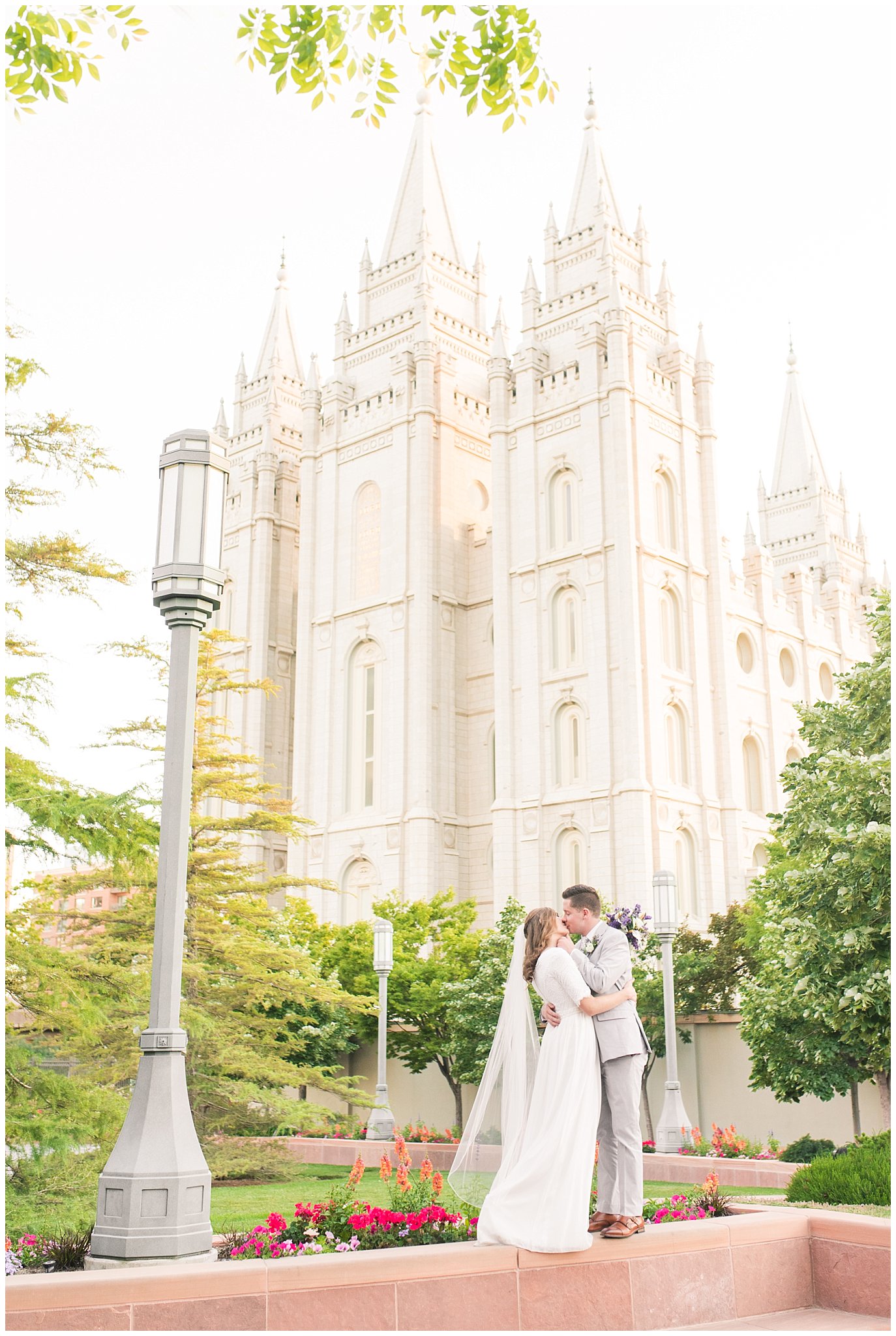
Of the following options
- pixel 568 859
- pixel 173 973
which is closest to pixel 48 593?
pixel 173 973

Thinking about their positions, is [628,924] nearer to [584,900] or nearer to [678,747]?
[584,900]

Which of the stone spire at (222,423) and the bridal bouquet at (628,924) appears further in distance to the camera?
the stone spire at (222,423)

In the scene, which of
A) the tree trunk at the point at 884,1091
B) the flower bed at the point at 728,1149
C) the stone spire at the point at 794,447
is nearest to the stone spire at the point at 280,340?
the stone spire at the point at 794,447

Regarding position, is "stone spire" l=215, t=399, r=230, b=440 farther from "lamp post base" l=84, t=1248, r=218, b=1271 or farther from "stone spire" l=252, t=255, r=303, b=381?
"lamp post base" l=84, t=1248, r=218, b=1271

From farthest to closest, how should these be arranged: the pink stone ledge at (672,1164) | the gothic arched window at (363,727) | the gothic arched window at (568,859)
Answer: the gothic arched window at (363,727), the gothic arched window at (568,859), the pink stone ledge at (672,1164)

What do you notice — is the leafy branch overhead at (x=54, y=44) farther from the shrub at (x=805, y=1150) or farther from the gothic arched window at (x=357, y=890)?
the gothic arched window at (x=357, y=890)

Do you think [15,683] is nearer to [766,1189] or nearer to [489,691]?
[766,1189]

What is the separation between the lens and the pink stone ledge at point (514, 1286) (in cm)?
447

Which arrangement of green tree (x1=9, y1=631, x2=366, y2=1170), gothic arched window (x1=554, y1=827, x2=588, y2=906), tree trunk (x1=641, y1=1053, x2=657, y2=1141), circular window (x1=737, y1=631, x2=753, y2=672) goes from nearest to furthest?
green tree (x1=9, y1=631, x2=366, y2=1170) → tree trunk (x1=641, y1=1053, x2=657, y2=1141) → gothic arched window (x1=554, y1=827, x2=588, y2=906) → circular window (x1=737, y1=631, x2=753, y2=672)

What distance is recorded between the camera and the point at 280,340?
53.3m

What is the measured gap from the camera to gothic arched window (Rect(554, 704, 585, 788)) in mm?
35281

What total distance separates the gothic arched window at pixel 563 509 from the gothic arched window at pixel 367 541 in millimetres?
6779

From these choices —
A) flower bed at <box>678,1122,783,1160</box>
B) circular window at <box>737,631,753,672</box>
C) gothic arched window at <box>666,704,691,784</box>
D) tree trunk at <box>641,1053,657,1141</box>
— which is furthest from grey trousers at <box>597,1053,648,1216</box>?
circular window at <box>737,631,753,672</box>

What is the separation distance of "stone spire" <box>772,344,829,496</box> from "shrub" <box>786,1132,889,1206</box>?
2038 inches
